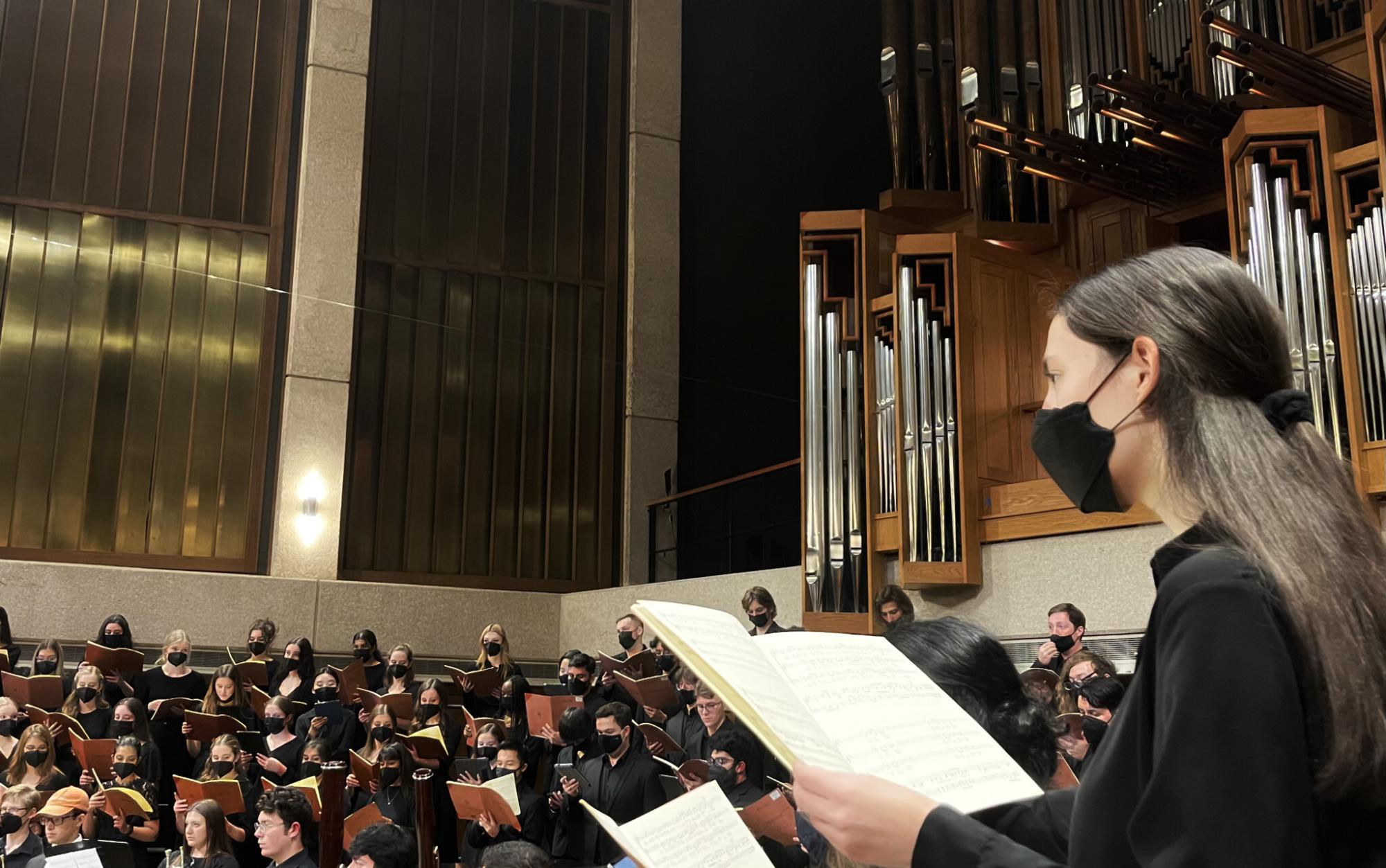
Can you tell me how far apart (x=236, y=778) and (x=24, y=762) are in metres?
0.92

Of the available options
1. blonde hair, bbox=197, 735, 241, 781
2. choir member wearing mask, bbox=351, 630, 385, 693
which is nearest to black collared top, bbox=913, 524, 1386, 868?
blonde hair, bbox=197, 735, 241, 781

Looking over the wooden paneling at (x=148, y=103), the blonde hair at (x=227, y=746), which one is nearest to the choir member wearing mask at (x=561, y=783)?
the blonde hair at (x=227, y=746)

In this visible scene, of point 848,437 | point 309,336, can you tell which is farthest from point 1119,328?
→ point 309,336

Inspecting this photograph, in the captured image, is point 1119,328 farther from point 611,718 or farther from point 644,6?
point 644,6

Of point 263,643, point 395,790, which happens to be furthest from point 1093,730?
point 263,643

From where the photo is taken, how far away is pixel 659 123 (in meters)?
11.4

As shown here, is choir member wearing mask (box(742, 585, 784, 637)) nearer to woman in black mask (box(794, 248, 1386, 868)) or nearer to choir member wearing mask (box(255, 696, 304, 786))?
choir member wearing mask (box(255, 696, 304, 786))


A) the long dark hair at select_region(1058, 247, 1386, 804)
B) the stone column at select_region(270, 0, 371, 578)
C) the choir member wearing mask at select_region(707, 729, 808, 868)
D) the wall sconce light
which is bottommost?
the choir member wearing mask at select_region(707, 729, 808, 868)

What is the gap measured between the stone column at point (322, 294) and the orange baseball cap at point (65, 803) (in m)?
4.15

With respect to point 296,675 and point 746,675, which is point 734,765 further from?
point 746,675

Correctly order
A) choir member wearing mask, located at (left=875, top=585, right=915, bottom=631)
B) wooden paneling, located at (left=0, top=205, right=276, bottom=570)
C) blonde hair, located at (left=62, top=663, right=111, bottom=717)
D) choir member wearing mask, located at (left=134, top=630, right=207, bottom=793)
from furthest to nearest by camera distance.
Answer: wooden paneling, located at (left=0, top=205, right=276, bottom=570)
choir member wearing mask, located at (left=134, top=630, right=207, bottom=793)
blonde hair, located at (left=62, top=663, right=111, bottom=717)
choir member wearing mask, located at (left=875, top=585, right=915, bottom=631)

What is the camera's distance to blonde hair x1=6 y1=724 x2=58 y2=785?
5.99m

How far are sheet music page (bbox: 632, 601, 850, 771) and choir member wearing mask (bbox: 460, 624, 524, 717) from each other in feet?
21.1

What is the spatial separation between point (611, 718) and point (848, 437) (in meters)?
2.07
